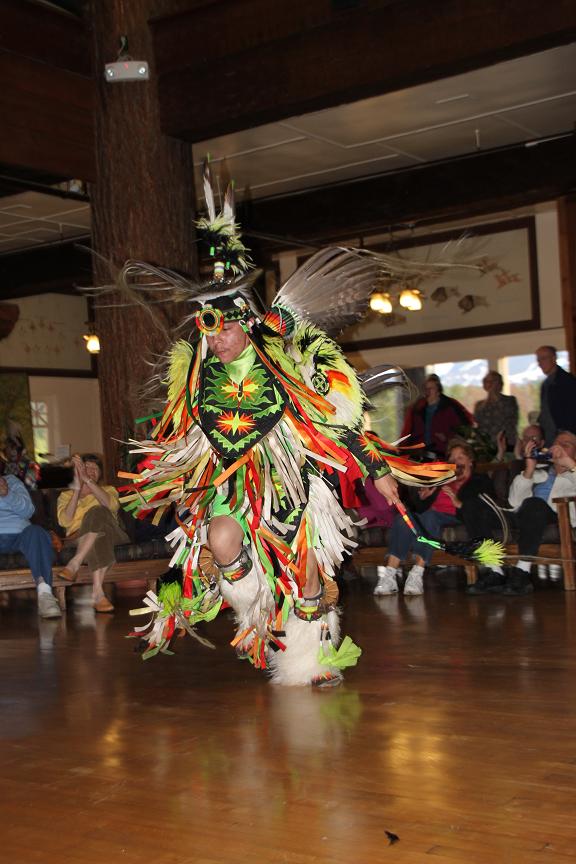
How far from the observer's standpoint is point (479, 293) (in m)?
11.5

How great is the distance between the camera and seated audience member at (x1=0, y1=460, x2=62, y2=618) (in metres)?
5.39

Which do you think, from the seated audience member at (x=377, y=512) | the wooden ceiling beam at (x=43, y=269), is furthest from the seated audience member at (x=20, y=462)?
the wooden ceiling beam at (x=43, y=269)

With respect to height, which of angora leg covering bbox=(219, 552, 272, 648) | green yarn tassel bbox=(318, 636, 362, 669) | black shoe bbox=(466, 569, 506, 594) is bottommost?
black shoe bbox=(466, 569, 506, 594)

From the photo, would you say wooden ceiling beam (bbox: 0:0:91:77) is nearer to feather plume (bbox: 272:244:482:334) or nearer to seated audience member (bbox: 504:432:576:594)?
feather plume (bbox: 272:244:482:334)

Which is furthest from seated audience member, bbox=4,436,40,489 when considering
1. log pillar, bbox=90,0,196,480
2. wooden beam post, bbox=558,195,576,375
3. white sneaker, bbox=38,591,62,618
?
wooden beam post, bbox=558,195,576,375

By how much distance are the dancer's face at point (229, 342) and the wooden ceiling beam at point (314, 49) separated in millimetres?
2722

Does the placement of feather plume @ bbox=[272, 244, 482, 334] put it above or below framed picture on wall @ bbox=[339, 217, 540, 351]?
below

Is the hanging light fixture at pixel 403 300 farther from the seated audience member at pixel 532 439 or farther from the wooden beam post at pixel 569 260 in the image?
the seated audience member at pixel 532 439

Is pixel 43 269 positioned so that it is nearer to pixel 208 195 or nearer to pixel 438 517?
pixel 438 517

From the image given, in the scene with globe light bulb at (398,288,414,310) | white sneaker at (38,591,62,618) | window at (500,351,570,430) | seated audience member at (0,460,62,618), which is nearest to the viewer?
white sneaker at (38,591,62,618)

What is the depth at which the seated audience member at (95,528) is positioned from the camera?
213 inches

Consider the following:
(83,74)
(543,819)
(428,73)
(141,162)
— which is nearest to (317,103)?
(428,73)

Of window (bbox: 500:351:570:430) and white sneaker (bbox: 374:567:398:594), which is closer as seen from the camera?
white sneaker (bbox: 374:567:398:594)

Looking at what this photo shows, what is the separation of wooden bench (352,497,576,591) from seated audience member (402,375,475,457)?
6.94ft
